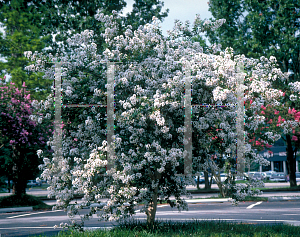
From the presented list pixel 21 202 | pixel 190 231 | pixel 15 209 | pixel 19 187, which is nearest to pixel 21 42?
pixel 19 187

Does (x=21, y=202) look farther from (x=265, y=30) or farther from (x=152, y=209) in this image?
(x=265, y=30)

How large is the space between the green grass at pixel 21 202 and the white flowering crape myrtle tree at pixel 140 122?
42.7 ft

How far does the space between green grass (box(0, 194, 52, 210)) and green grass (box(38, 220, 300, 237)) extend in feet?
42.9

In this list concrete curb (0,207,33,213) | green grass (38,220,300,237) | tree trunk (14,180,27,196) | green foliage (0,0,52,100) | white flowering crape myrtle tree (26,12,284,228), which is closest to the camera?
green grass (38,220,300,237)

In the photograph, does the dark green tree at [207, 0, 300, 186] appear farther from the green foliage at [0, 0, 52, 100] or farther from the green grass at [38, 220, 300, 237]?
the green grass at [38, 220, 300, 237]

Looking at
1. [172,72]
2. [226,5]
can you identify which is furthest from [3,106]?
[226,5]

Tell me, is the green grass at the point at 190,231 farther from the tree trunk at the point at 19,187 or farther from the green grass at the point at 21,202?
the tree trunk at the point at 19,187

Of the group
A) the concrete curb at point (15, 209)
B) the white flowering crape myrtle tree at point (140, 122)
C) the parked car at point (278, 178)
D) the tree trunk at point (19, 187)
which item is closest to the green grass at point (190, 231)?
the white flowering crape myrtle tree at point (140, 122)

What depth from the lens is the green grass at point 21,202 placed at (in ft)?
64.1

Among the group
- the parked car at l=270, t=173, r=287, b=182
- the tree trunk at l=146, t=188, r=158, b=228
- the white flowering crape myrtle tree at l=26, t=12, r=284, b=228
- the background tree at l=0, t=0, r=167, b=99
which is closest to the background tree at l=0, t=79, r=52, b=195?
the background tree at l=0, t=0, r=167, b=99

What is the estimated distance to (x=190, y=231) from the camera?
7891mm

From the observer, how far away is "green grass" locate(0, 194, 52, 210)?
1955 cm

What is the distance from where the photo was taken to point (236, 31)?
24922 mm

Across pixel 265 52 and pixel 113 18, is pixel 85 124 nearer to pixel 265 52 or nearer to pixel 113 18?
pixel 113 18
